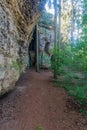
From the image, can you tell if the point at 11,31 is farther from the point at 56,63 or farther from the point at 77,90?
the point at 56,63

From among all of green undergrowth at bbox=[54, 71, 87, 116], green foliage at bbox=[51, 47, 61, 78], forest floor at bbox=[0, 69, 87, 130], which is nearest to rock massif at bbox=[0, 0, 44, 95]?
forest floor at bbox=[0, 69, 87, 130]

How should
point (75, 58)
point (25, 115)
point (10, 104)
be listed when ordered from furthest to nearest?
point (75, 58)
point (10, 104)
point (25, 115)

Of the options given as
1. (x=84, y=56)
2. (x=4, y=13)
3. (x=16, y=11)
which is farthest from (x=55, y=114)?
(x=16, y=11)

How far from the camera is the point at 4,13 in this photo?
32.0 ft

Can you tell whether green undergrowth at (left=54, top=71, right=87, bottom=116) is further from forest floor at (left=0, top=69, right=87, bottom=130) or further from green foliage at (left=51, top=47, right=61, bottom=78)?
green foliage at (left=51, top=47, right=61, bottom=78)

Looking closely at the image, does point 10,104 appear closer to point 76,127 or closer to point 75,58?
point 76,127

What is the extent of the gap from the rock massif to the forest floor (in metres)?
0.91

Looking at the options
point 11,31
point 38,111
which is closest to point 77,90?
point 38,111

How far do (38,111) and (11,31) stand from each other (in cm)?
455

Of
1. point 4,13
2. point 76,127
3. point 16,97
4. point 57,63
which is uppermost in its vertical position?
point 4,13

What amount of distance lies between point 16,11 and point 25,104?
218 inches

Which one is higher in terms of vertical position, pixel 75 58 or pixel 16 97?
pixel 75 58

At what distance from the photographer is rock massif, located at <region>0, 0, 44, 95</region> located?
379 inches

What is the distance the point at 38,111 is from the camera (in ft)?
32.7
